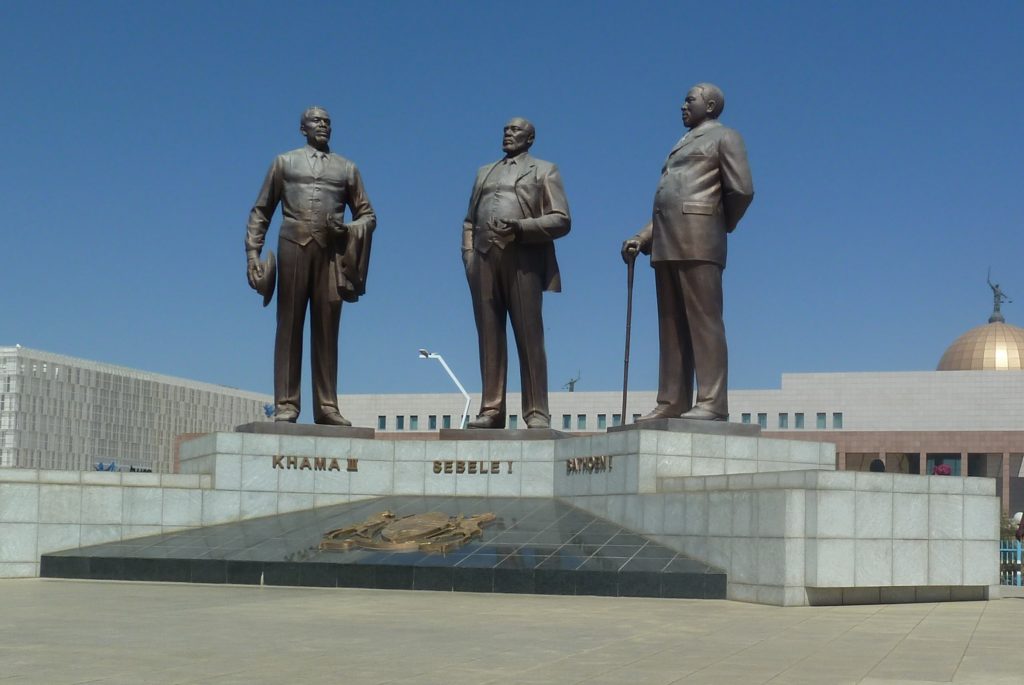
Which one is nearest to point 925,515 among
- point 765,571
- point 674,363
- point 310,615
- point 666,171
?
point 765,571

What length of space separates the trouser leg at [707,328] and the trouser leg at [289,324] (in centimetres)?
610

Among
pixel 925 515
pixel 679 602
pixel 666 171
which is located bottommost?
pixel 679 602

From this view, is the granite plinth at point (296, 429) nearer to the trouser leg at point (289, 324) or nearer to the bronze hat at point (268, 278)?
the trouser leg at point (289, 324)

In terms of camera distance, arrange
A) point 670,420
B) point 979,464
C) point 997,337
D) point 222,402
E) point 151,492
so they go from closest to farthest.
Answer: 1. point 670,420
2. point 151,492
3. point 979,464
4. point 997,337
5. point 222,402

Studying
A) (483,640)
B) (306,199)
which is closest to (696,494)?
(483,640)

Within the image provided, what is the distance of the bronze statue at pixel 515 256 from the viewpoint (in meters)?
20.1

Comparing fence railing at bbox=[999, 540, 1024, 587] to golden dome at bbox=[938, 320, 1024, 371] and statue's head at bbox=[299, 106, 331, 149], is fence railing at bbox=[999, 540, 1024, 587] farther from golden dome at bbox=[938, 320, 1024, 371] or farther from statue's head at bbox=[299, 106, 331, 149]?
golden dome at bbox=[938, 320, 1024, 371]

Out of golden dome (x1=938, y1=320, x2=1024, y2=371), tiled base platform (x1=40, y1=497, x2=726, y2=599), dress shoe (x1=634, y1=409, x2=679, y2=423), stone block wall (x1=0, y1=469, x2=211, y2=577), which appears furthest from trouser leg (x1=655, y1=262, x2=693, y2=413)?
golden dome (x1=938, y1=320, x2=1024, y2=371)

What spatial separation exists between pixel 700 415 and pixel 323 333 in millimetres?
6322

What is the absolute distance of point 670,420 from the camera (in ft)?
58.3

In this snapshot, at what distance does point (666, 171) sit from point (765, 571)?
604 cm

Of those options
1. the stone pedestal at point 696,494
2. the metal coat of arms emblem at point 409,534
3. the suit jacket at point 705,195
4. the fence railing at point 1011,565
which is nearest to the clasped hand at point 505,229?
the suit jacket at point 705,195

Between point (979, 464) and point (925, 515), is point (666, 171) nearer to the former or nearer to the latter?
point (925, 515)

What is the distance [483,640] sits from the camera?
1062cm
